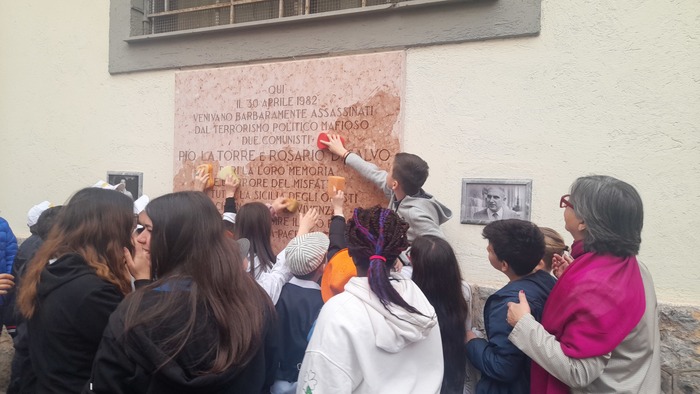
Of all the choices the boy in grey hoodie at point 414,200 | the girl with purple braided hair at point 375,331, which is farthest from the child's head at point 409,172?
the girl with purple braided hair at point 375,331

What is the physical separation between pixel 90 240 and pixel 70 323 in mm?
348

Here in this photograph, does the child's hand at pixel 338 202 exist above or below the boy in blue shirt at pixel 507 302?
above

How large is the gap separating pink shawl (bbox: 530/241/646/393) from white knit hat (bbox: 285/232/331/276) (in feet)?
3.55

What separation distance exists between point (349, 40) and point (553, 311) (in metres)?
2.80

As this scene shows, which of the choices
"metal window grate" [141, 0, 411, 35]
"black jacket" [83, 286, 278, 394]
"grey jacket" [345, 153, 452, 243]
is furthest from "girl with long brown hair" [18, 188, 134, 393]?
"metal window grate" [141, 0, 411, 35]

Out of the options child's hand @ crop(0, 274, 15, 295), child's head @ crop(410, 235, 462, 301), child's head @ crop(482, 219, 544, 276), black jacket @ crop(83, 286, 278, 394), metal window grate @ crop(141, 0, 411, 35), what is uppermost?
metal window grate @ crop(141, 0, 411, 35)

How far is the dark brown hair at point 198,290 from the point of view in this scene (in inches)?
65.8

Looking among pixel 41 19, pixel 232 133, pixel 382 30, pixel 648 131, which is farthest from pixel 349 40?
pixel 41 19

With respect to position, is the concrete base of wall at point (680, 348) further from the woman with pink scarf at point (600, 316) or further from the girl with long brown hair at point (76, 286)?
the girl with long brown hair at point (76, 286)

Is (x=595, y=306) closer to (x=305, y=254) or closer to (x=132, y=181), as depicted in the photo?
(x=305, y=254)

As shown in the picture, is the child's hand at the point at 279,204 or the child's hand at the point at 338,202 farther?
the child's hand at the point at 279,204

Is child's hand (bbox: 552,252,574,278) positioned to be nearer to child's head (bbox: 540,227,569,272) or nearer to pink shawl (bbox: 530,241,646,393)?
child's head (bbox: 540,227,569,272)

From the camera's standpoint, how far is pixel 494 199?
377cm

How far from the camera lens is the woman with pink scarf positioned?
2.12m
